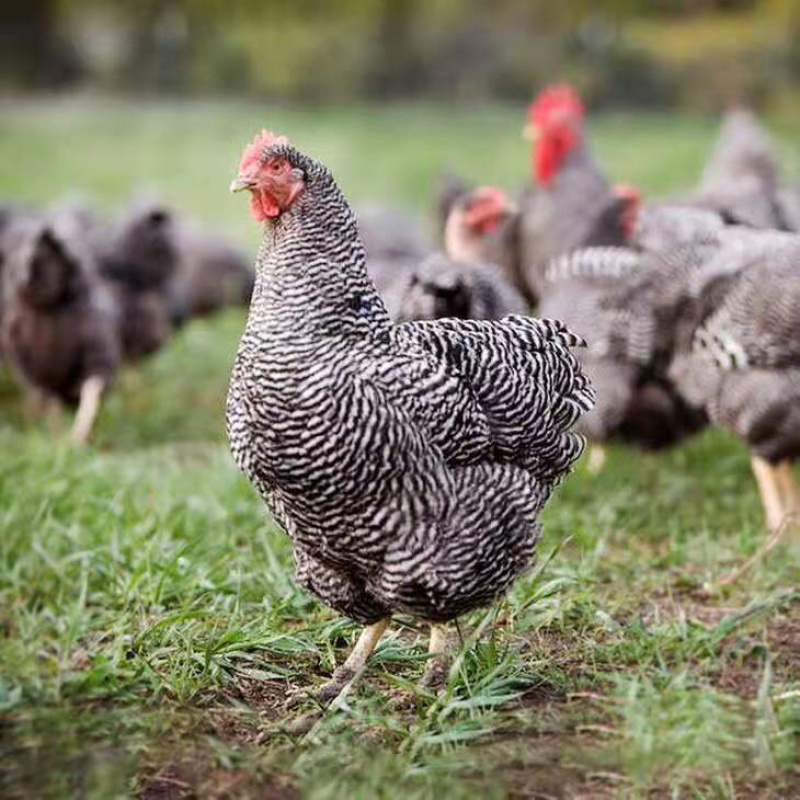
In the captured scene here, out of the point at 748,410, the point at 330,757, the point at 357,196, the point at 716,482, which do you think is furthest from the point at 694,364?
the point at 357,196

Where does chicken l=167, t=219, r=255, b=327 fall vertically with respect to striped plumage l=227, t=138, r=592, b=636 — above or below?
below

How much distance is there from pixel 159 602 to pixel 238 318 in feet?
23.1

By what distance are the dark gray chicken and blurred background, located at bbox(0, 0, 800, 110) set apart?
1479 cm

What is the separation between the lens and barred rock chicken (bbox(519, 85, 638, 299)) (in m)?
7.46

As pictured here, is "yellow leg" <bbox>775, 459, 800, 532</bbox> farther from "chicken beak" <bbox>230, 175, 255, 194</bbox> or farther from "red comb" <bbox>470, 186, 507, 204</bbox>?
"chicken beak" <bbox>230, 175, 255, 194</bbox>

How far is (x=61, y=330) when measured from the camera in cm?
747

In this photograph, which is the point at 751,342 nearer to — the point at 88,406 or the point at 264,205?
the point at 264,205

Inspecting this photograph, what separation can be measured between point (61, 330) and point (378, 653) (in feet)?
13.7

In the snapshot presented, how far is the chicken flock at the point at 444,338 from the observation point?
3.44m

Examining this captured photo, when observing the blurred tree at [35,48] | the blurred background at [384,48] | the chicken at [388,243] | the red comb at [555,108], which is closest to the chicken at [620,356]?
the chicken at [388,243]

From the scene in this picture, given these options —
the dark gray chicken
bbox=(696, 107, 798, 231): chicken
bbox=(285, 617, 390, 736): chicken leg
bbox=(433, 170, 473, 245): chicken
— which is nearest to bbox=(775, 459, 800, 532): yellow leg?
bbox=(696, 107, 798, 231): chicken

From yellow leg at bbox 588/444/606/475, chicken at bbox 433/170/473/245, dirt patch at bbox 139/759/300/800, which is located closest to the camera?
dirt patch at bbox 139/759/300/800

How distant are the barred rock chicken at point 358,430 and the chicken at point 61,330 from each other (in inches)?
159

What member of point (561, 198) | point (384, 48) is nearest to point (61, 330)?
point (561, 198)
